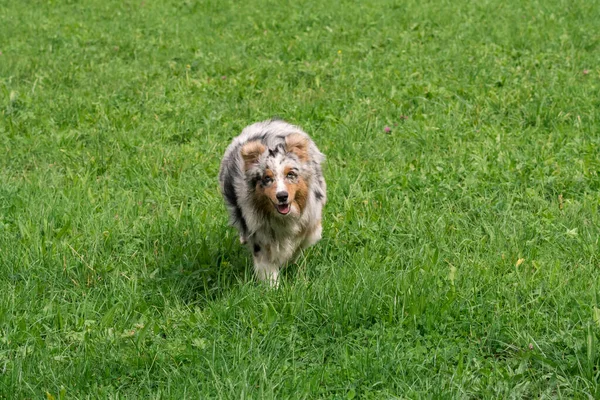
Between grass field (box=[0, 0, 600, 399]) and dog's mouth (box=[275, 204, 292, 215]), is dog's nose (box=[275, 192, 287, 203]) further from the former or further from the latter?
grass field (box=[0, 0, 600, 399])

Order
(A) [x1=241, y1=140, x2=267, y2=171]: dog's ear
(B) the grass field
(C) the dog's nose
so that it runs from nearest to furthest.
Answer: (B) the grass field < (C) the dog's nose < (A) [x1=241, y1=140, x2=267, y2=171]: dog's ear

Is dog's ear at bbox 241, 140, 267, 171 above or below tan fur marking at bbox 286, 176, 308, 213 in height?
above

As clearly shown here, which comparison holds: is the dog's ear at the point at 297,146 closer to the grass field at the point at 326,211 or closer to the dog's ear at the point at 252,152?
the dog's ear at the point at 252,152

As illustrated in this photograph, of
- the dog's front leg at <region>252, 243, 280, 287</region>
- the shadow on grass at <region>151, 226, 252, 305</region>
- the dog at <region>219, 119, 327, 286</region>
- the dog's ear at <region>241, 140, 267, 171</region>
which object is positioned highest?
the dog's ear at <region>241, 140, 267, 171</region>

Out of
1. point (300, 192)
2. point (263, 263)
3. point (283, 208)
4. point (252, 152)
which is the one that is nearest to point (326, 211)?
point (263, 263)

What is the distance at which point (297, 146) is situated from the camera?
4.89 meters

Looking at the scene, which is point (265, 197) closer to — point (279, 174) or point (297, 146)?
point (279, 174)

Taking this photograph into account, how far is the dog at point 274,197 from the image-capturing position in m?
4.71

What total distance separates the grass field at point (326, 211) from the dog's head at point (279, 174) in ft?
1.65

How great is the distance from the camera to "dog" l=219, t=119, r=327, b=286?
471 centimetres

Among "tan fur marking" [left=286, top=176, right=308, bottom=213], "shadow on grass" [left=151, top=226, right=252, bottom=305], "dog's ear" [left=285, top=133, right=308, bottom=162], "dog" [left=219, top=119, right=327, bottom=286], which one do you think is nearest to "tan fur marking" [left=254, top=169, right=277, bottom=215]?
"dog" [left=219, top=119, right=327, bottom=286]

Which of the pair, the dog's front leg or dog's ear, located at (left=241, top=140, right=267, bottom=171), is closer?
dog's ear, located at (left=241, top=140, right=267, bottom=171)

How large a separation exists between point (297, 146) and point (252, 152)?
290 millimetres

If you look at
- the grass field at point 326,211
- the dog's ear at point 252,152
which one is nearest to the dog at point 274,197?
the dog's ear at point 252,152
